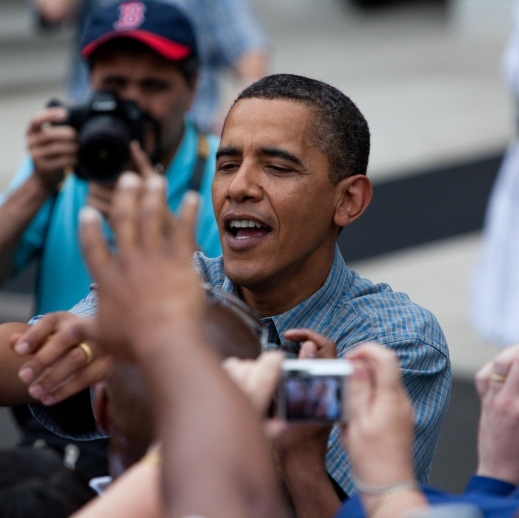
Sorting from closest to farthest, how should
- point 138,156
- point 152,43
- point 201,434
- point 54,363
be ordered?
point 201,434 → point 54,363 → point 138,156 → point 152,43

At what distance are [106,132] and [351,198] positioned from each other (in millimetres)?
1045

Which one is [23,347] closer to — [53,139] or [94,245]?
[94,245]

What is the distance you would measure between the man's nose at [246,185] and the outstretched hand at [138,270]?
3.05 ft

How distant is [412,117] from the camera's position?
32.9 ft

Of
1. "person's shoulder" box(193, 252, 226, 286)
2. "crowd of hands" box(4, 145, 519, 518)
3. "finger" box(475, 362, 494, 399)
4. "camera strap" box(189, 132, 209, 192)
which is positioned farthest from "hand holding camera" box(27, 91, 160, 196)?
"crowd of hands" box(4, 145, 519, 518)

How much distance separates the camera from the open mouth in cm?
214

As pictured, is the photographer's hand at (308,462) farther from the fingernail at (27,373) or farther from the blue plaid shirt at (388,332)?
the fingernail at (27,373)

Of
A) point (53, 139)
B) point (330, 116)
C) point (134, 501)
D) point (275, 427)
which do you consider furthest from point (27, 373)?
point (53, 139)

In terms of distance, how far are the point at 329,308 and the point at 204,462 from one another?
1.04 meters

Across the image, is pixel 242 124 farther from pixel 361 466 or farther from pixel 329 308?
pixel 361 466

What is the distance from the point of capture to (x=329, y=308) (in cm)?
213

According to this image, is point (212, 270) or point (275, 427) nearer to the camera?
point (275, 427)

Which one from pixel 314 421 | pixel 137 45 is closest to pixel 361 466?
pixel 314 421

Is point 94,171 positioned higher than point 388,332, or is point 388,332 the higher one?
point 94,171
